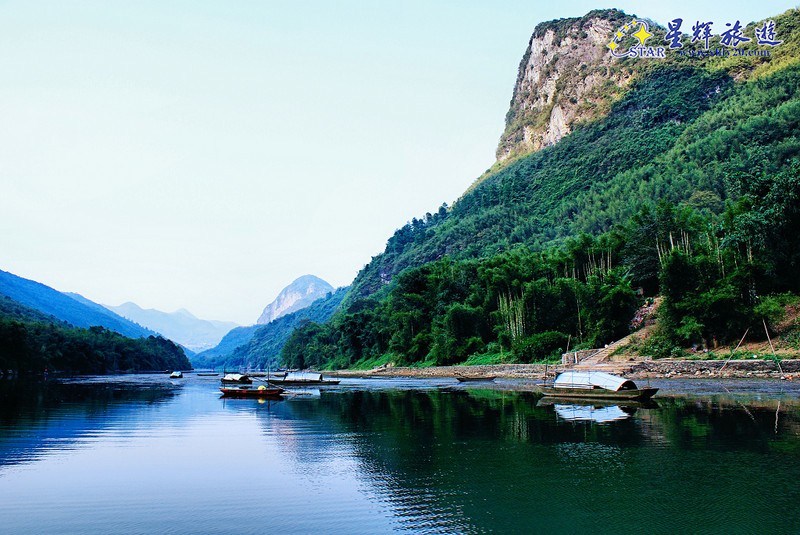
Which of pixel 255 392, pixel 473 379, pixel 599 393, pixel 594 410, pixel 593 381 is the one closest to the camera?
pixel 594 410

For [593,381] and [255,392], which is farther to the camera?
[255,392]

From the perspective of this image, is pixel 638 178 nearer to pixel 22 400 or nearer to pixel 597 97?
pixel 597 97

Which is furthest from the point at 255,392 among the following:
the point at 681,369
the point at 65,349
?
the point at 65,349

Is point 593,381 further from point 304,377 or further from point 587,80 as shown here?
point 587,80

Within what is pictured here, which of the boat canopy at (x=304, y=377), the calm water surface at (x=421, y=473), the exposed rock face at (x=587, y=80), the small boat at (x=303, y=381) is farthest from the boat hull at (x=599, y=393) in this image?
the exposed rock face at (x=587, y=80)

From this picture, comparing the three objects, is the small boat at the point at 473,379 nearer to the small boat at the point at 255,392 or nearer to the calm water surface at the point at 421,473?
the small boat at the point at 255,392

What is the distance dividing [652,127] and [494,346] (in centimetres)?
9499

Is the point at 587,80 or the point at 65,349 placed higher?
the point at 587,80

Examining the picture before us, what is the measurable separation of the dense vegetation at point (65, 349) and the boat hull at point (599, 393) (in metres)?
76.8

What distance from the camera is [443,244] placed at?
145m

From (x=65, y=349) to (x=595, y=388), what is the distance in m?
104

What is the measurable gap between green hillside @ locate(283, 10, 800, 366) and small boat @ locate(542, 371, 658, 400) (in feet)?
47.2

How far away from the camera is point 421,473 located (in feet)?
46.1

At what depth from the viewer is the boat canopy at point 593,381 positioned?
2995cm
